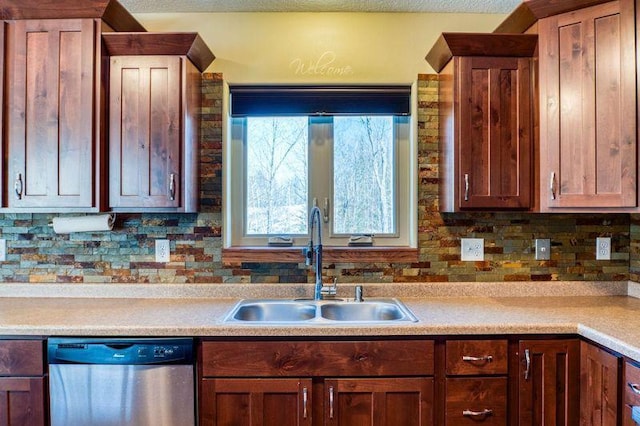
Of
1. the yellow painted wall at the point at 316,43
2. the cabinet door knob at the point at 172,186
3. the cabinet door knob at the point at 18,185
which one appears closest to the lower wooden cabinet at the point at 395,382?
the cabinet door knob at the point at 172,186

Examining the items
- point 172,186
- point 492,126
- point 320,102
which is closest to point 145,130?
point 172,186

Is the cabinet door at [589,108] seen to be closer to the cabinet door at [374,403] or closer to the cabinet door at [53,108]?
the cabinet door at [374,403]

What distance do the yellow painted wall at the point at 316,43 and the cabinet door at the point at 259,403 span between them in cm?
159

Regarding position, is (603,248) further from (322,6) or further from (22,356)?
(22,356)

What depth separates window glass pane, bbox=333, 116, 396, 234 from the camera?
90.4 inches

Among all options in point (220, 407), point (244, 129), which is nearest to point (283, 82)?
point (244, 129)

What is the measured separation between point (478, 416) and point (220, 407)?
1.05 metres

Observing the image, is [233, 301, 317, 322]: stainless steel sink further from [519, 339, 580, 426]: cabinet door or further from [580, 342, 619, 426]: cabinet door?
[580, 342, 619, 426]: cabinet door

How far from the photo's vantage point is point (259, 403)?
5.18 feet

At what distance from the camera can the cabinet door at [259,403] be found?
5.18 feet

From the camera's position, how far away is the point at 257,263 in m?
2.20

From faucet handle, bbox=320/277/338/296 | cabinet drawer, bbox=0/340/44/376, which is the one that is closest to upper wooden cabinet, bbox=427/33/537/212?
faucet handle, bbox=320/277/338/296

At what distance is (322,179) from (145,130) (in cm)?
97

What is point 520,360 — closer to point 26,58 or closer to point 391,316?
point 391,316
